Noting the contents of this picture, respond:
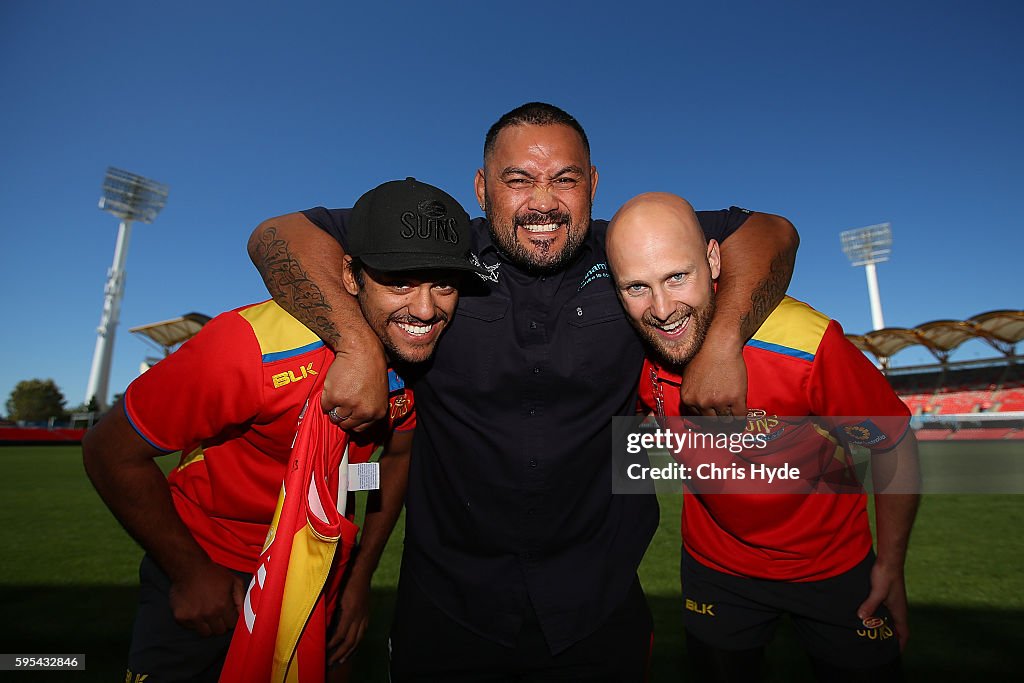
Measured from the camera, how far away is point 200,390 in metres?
2.34

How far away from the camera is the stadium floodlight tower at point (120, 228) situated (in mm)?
62656

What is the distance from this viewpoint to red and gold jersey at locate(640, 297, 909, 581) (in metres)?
2.58

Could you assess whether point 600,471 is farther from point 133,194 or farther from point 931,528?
point 133,194

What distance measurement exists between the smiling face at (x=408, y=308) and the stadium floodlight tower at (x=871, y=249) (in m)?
81.7

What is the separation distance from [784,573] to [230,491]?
113 inches

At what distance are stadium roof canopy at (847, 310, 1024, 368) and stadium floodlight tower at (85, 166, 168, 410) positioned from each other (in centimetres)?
7249

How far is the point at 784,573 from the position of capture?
111 inches

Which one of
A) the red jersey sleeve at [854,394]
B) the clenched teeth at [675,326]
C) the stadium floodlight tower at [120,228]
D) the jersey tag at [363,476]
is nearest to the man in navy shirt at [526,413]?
the clenched teeth at [675,326]

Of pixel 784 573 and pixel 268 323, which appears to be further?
pixel 784 573

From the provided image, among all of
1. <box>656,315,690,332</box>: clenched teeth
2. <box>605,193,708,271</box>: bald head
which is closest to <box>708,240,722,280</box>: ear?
<box>605,193,708,271</box>: bald head

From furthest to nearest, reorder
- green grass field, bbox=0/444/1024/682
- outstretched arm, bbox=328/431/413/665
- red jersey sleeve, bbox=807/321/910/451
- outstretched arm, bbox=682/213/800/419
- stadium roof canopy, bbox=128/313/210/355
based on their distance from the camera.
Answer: stadium roof canopy, bbox=128/313/210/355, green grass field, bbox=0/444/1024/682, outstretched arm, bbox=328/431/413/665, red jersey sleeve, bbox=807/321/910/451, outstretched arm, bbox=682/213/800/419

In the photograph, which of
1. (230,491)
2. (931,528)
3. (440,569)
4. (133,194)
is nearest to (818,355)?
(440,569)

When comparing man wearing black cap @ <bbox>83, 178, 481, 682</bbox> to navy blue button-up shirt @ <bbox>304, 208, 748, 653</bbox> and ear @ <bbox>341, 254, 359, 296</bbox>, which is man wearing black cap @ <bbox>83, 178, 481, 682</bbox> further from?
navy blue button-up shirt @ <bbox>304, 208, 748, 653</bbox>

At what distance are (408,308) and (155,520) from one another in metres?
1.49
